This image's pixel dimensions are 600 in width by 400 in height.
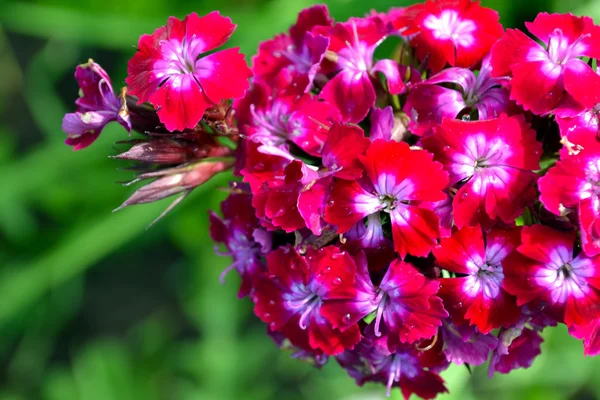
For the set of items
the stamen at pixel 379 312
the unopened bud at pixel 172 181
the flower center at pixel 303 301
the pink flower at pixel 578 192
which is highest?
the pink flower at pixel 578 192

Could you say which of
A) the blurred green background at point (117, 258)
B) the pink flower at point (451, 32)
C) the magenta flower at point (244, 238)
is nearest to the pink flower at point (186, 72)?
the magenta flower at point (244, 238)

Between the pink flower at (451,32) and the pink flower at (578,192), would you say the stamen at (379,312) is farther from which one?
the pink flower at (451,32)

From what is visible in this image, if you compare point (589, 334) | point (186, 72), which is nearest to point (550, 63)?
point (589, 334)

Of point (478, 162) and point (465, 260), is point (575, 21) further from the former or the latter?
point (465, 260)

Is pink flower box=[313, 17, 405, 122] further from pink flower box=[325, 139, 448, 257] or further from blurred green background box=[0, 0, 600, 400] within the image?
blurred green background box=[0, 0, 600, 400]

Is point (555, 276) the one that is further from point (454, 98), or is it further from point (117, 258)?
point (117, 258)

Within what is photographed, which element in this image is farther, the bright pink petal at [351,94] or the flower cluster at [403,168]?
the bright pink petal at [351,94]

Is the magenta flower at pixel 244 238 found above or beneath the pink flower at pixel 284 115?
beneath

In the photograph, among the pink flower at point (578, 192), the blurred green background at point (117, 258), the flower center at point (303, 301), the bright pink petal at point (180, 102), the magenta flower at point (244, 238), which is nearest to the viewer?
the pink flower at point (578, 192)
